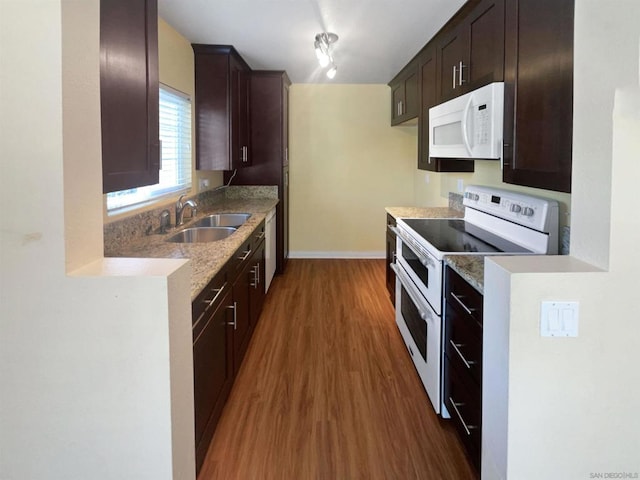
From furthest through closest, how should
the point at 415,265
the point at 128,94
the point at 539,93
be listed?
the point at 415,265 → the point at 539,93 → the point at 128,94

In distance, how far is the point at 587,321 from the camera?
128 centimetres

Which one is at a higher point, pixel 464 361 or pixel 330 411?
pixel 464 361

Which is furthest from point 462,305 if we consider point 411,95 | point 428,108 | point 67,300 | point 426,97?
point 411,95

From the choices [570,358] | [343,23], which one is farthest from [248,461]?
[343,23]

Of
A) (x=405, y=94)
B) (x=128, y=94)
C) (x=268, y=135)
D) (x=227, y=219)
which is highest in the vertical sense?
(x=405, y=94)

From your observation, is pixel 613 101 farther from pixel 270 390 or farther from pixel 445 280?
pixel 270 390

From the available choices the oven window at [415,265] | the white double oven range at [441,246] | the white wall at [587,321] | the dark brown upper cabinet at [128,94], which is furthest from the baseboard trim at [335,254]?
the white wall at [587,321]

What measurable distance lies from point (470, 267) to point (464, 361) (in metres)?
0.41

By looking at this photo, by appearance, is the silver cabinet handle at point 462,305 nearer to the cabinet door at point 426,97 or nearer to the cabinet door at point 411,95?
the cabinet door at point 426,97

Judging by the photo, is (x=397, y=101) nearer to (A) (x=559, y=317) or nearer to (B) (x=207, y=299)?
(B) (x=207, y=299)

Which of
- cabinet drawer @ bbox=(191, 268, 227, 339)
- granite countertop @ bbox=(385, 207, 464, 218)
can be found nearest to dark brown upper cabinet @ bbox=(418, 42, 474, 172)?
granite countertop @ bbox=(385, 207, 464, 218)

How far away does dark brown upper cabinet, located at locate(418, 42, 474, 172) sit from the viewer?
154 inches

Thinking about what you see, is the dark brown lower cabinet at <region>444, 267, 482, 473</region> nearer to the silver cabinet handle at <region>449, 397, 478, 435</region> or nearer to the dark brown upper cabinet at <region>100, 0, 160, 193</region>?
the silver cabinet handle at <region>449, 397, 478, 435</region>

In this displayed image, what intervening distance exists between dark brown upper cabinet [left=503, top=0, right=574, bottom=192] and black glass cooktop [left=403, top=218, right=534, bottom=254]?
39cm
